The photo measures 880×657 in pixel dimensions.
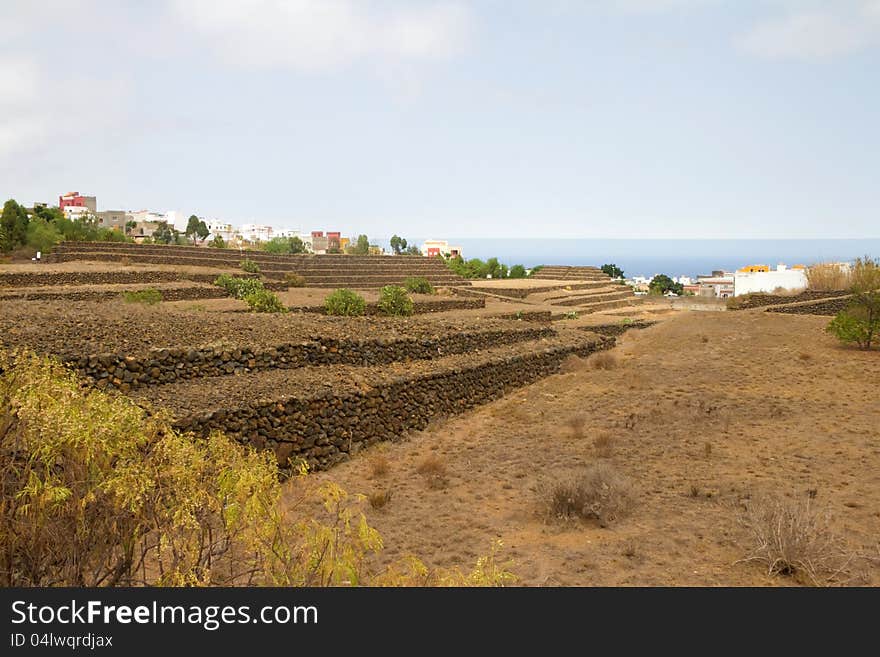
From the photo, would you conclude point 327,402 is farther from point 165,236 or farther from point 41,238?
point 165,236

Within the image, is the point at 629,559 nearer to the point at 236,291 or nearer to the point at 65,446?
the point at 65,446

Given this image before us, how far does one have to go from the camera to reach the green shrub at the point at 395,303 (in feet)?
84.6

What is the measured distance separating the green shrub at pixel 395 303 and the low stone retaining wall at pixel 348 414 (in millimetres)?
9558

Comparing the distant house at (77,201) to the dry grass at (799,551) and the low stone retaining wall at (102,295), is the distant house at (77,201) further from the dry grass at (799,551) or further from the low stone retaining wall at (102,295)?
the dry grass at (799,551)

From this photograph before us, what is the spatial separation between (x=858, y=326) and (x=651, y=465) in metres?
12.7

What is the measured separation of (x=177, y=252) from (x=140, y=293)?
81.9 feet

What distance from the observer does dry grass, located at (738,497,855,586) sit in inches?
237

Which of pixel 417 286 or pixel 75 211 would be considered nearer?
pixel 417 286

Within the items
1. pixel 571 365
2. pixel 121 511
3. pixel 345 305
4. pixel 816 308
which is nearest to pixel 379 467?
pixel 121 511

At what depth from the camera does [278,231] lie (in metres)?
165

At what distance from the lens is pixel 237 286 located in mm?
29234

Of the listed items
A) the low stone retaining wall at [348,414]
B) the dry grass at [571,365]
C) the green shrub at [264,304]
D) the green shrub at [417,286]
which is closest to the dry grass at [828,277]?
the green shrub at [417,286]

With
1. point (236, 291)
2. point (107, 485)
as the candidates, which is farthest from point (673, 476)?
point (236, 291)

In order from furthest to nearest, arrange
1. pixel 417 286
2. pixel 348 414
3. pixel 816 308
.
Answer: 1. pixel 417 286
2. pixel 816 308
3. pixel 348 414
